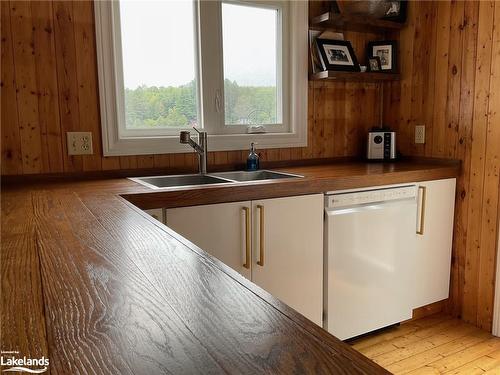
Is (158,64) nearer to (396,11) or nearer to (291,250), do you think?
(291,250)

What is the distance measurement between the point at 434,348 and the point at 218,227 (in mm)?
1374

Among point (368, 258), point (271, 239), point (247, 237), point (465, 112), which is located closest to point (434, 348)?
point (368, 258)

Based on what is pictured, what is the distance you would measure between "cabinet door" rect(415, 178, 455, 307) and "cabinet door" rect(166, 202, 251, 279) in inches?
44.6

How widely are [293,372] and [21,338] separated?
0.31m

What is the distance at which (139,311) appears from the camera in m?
0.54

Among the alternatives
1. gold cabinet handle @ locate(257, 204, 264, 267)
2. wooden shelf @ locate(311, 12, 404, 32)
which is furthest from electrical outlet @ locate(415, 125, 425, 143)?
gold cabinet handle @ locate(257, 204, 264, 267)

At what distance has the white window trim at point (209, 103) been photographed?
203 cm

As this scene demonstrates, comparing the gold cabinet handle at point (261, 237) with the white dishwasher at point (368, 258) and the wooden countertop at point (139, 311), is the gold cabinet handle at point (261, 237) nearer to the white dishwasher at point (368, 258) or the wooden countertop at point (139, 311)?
the white dishwasher at point (368, 258)

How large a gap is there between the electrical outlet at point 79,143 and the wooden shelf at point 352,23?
151cm

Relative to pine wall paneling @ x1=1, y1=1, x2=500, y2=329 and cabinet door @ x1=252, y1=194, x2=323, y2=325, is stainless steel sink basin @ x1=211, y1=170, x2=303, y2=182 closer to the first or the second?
pine wall paneling @ x1=1, y1=1, x2=500, y2=329

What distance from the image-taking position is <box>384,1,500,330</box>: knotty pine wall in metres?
2.28

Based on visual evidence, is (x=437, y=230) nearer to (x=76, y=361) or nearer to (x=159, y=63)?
(x=159, y=63)

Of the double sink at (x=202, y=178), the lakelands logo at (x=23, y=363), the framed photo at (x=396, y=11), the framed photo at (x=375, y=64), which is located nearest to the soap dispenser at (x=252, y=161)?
the double sink at (x=202, y=178)

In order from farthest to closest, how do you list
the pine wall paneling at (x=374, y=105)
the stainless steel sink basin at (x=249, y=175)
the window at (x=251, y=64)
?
the window at (x=251, y=64), the stainless steel sink basin at (x=249, y=175), the pine wall paneling at (x=374, y=105)
